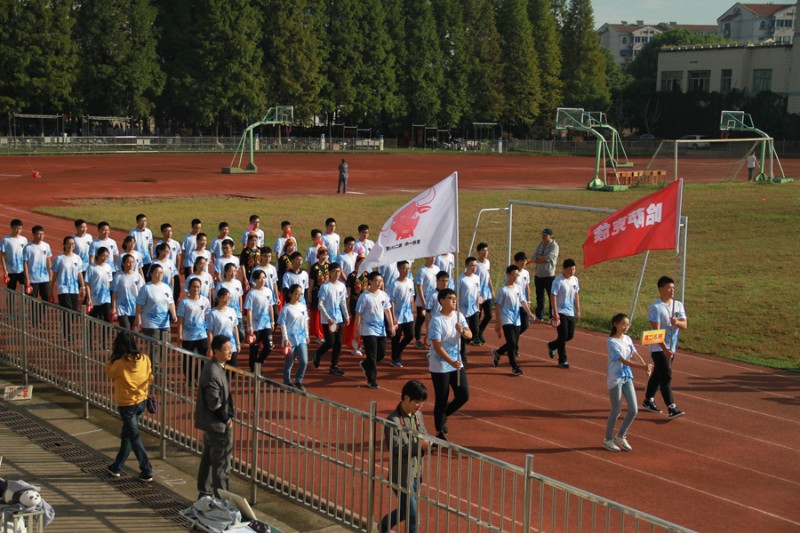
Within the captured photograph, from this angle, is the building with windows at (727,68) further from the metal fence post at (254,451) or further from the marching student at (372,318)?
the metal fence post at (254,451)

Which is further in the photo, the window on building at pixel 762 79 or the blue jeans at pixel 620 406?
the window on building at pixel 762 79

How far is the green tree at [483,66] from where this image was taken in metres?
86.6

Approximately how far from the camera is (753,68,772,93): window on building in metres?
88.9

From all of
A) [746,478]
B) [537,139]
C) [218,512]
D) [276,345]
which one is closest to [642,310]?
[276,345]

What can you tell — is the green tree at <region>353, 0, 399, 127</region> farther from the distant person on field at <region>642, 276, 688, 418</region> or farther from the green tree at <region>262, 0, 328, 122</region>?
the distant person on field at <region>642, 276, 688, 418</region>

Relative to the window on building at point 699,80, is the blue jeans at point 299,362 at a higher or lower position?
lower

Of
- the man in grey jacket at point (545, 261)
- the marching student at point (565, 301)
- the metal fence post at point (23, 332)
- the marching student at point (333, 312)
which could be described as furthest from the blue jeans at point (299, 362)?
the man in grey jacket at point (545, 261)

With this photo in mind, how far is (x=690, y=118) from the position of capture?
90.3 metres

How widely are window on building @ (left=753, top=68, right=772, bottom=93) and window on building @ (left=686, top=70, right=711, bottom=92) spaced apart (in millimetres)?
4500

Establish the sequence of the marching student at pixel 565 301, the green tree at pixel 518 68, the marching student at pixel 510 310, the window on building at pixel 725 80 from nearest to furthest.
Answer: the marching student at pixel 510 310 < the marching student at pixel 565 301 < the green tree at pixel 518 68 < the window on building at pixel 725 80

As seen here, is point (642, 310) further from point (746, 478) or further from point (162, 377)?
point (162, 377)

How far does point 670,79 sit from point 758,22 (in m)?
77.4

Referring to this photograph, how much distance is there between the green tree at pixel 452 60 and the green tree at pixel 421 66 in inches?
46.1

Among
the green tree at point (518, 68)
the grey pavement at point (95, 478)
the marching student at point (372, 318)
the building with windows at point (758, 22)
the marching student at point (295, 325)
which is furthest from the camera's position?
the building with windows at point (758, 22)
